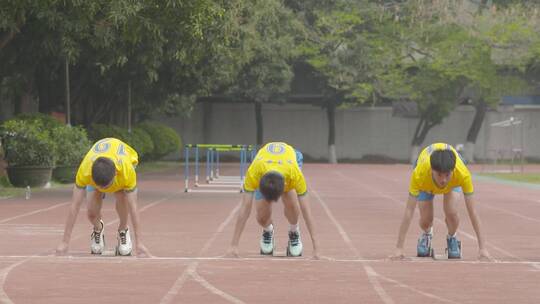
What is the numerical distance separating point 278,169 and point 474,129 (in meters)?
48.9

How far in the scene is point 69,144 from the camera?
30.0m

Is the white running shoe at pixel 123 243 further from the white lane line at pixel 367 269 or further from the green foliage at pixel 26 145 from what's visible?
the green foliage at pixel 26 145

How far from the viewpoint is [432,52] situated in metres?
56.8

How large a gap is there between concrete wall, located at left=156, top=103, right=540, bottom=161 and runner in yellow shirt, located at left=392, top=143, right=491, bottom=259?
49.8 metres

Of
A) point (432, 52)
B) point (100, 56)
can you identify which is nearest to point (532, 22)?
point (432, 52)

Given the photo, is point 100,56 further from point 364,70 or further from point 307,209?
point 364,70

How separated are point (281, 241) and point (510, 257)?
335cm

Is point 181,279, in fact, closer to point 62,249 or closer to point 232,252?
point 232,252

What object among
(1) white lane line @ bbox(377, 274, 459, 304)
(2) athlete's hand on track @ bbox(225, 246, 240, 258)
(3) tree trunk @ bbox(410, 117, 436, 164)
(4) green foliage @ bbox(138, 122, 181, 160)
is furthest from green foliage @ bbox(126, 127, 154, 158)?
(1) white lane line @ bbox(377, 274, 459, 304)

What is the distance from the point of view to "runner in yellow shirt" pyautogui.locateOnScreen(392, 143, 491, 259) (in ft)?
37.5

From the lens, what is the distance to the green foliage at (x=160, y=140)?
5078 centimetres

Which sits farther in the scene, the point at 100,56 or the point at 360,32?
the point at 360,32

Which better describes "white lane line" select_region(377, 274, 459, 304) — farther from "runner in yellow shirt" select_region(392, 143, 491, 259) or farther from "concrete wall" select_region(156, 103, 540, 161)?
"concrete wall" select_region(156, 103, 540, 161)

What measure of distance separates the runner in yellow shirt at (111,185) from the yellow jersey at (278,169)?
125cm
